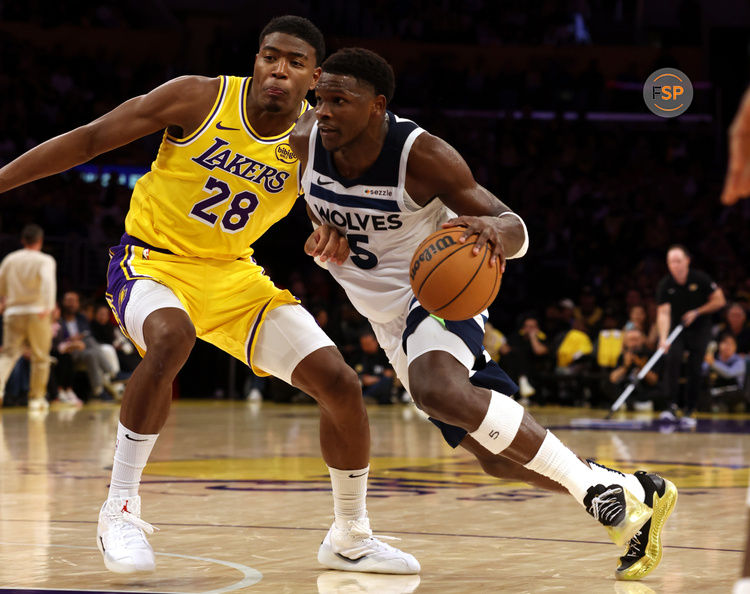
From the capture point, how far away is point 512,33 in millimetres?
20531

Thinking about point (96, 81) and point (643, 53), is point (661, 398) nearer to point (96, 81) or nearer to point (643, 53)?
point (643, 53)

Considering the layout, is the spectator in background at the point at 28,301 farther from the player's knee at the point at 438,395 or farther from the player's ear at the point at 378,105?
the player's knee at the point at 438,395

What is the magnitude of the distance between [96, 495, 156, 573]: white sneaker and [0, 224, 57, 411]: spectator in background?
8.21m

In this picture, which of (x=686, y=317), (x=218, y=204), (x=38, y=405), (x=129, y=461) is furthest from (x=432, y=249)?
(x=38, y=405)

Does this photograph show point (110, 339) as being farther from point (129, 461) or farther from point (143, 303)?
point (129, 461)

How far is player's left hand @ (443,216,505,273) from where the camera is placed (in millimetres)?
3482

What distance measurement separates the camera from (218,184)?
163 inches

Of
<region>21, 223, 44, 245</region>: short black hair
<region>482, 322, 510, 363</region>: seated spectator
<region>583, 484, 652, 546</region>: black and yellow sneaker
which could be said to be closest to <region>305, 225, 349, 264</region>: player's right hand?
<region>583, 484, 652, 546</region>: black and yellow sneaker

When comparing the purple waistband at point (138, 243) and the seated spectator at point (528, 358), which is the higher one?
the purple waistband at point (138, 243)

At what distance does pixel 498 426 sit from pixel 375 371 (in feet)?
34.7

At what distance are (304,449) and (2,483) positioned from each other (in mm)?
2596

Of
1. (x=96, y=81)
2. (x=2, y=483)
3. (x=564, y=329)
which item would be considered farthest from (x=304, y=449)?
(x=96, y=81)

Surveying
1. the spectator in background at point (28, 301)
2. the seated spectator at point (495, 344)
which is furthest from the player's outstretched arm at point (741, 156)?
the seated spectator at point (495, 344)

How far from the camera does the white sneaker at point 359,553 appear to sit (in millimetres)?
3824
